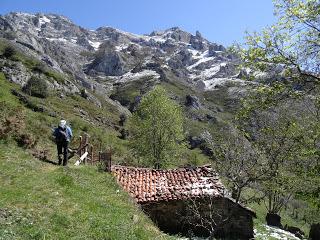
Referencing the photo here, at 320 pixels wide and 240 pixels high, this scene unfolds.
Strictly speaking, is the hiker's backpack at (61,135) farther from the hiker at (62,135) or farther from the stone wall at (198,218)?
the stone wall at (198,218)

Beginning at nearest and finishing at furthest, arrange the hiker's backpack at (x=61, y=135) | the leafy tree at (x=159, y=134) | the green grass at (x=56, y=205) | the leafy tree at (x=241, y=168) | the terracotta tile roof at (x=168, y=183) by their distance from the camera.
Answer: the green grass at (x=56, y=205), the leafy tree at (x=241, y=168), the hiker's backpack at (x=61, y=135), the terracotta tile roof at (x=168, y=183), the leafy tree at (x=159, y=134)

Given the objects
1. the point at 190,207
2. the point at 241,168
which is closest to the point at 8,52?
the point at 190,207

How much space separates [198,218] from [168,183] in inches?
175

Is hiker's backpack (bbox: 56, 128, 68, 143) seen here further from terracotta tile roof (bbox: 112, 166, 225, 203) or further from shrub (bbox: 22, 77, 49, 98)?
shrub (bbox: 22, 77, 49, 98)

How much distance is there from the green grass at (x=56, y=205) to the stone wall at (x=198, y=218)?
4836 millimetres

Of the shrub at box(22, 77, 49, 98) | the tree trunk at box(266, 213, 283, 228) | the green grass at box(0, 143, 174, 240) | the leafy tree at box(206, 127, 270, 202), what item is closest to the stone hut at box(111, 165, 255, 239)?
the leafy tree at box(206, 127, 270, 202)

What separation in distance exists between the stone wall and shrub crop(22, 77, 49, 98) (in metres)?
76.4

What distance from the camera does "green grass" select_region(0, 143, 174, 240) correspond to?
16562 millimetres

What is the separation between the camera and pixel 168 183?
111 ft

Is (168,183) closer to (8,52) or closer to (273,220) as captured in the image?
(273,220)

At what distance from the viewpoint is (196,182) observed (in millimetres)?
33625

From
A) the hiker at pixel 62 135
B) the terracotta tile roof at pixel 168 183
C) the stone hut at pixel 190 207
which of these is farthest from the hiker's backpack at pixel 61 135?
the terracotta tile roof at pixel 168 183

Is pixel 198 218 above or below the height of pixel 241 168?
below

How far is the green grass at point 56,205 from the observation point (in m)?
16.6
